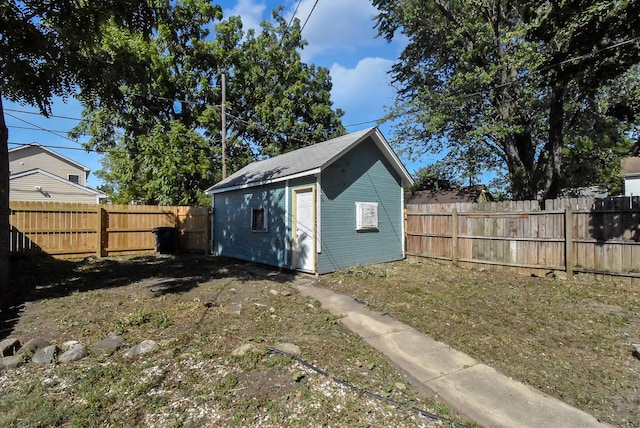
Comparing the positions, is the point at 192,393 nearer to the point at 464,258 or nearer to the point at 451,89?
the point at 464,258

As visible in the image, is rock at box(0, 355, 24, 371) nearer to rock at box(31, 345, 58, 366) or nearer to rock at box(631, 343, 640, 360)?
rock at box(31, 345, 58, 366)

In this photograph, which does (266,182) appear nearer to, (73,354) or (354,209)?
(354,209)

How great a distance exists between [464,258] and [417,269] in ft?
4.72

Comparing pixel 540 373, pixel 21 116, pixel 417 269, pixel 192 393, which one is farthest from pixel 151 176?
pixel 540 373

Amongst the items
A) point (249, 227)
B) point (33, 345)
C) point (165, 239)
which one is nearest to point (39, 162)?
point (165, 239)

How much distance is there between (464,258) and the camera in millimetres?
9617

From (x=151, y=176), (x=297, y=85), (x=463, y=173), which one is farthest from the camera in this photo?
(x=297, y=85)

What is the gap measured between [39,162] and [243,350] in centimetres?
2923

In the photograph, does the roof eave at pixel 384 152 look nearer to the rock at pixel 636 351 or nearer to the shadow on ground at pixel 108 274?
the shadow on ground at pixel 108 274

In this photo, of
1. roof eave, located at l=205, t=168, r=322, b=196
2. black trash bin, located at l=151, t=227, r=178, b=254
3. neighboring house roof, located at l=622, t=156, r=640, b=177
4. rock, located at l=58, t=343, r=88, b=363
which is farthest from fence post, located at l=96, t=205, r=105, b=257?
neighboring house roof, located at l=622, t=156, r=640, b=177

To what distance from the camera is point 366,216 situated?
9.64 metres

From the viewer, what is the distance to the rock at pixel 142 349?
3869 millimetres

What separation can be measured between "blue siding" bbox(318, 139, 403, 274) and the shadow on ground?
1.48 metres

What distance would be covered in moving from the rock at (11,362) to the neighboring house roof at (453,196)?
15.8 meters
